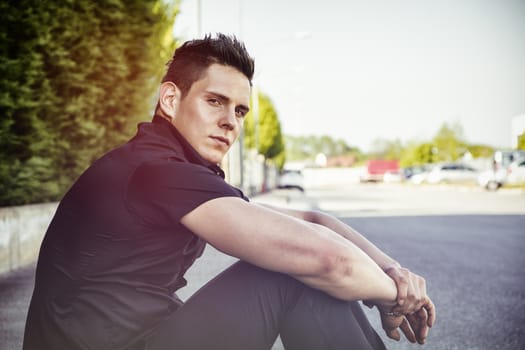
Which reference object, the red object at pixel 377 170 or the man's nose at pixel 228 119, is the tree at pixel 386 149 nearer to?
the red object at pixel 377 170

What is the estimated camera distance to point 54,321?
1447 millimetres

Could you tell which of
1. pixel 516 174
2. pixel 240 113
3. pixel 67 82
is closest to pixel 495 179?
pixel 516 174

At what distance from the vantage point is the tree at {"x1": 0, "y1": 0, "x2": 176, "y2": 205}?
17.5ft

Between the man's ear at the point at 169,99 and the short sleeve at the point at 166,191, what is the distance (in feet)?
1.40

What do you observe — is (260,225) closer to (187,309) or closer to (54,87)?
(187,309)

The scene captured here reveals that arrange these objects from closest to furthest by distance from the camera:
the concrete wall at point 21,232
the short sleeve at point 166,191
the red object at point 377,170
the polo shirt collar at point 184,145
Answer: the short sleeve at point 166,191 → the polo shirt collar at point 184,145 → the concrete wall at point 21,232 → the red object at point 377,170

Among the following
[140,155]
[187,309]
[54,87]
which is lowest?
[187,309]

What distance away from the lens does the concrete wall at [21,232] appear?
5.01 metres

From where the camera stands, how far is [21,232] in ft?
Result: 17.5

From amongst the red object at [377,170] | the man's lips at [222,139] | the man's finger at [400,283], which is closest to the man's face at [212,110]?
the man's lips at [222,139]

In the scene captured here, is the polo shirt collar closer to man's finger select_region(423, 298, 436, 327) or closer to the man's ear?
the man's ear

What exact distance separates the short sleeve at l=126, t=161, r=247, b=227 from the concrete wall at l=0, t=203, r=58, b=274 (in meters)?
4.31

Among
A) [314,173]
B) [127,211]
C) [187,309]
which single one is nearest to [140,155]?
[127,211]

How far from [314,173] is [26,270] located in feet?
240
